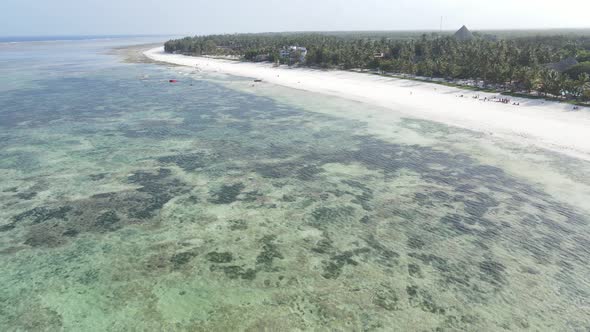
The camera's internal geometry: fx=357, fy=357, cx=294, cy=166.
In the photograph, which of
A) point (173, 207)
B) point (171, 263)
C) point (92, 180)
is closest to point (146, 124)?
point (92, 180)

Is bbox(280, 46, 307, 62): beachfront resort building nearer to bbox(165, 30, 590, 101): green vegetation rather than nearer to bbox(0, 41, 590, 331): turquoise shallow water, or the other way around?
bbox(165, 30, 590, 101): green vegetation

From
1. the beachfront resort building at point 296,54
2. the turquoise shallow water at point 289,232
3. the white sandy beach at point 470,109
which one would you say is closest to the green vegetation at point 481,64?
the beachfront resort building at point 296,54

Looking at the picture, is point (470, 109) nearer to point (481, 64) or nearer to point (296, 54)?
point (481, 64)

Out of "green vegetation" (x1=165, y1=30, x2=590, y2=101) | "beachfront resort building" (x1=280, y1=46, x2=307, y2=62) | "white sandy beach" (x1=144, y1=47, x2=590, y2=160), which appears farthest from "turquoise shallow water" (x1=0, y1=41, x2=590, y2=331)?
"beachfront resort building" (x1=280, y1=46, x2=307, y2=62)

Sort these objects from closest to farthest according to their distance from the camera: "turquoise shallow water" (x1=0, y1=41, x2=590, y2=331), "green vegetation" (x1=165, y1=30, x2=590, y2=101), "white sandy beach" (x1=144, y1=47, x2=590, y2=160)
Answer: "turquoise shallow water" (x1=0, y1=41, x2=590, y2=331)
"white sandy beach" (x1=144, y1=47, x2=590, y2=160)
"green vegetation" (x1=165, y1=30, x2=590, y2=101)

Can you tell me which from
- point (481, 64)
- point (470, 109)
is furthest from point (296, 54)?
point (470, 109)

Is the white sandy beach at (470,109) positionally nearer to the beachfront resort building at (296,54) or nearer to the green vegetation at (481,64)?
the green vegetation at (481,64)

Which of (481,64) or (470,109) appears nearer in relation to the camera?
(470,109)
